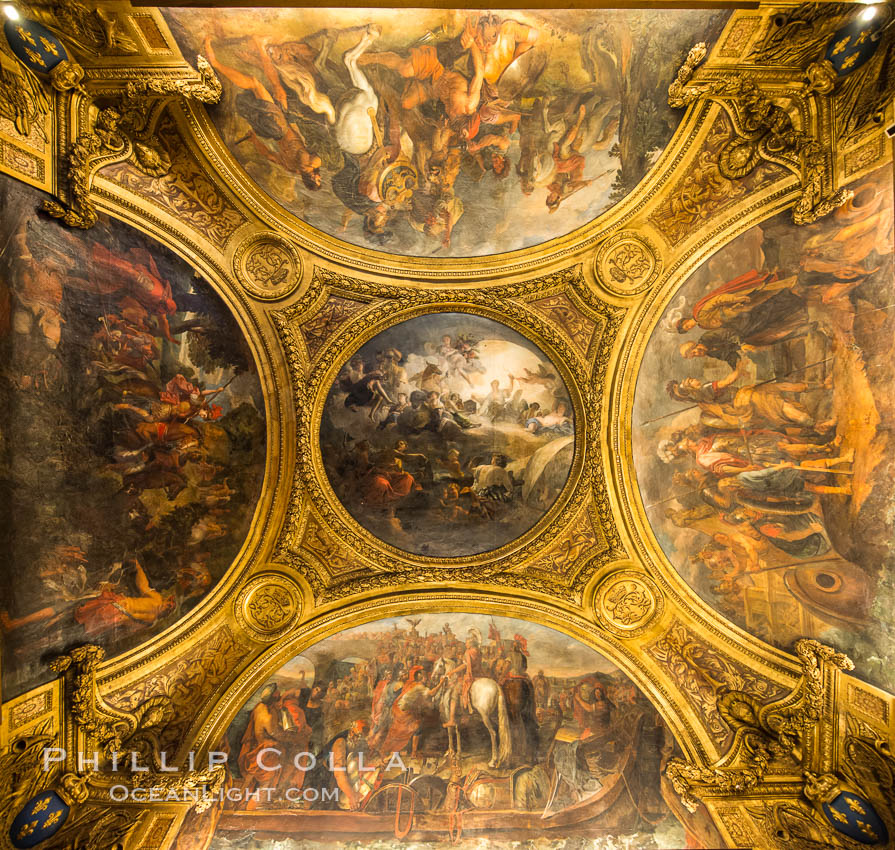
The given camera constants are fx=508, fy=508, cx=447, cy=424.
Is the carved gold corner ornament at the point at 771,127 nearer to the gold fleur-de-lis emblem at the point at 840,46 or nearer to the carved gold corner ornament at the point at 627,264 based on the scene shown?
the gold fleur-de-lis emblem at the point at 840,46

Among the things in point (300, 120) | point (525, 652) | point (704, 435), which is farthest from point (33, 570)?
point (704, 435)

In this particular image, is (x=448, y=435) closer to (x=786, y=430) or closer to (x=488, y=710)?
(x=488, y=710)

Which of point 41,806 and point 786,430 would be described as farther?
point 786,430

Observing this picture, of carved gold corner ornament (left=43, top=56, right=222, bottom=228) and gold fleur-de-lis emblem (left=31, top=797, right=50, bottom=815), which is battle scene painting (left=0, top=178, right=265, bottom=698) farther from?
gold fleur-de-lis emblem (left=31, top=797, right=50, bottom=815)

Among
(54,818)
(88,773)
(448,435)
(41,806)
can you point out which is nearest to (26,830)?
(41,806)

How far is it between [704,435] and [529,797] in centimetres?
790

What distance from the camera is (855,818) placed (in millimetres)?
7781

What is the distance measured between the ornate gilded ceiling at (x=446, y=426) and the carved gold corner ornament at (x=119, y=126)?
0.07 meters

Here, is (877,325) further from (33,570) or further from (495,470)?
(33,570)

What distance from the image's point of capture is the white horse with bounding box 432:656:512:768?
411 inches

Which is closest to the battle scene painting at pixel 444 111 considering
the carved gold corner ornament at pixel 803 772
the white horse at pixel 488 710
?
the white horse at pixel 488 710

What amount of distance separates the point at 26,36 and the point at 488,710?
13.5 m

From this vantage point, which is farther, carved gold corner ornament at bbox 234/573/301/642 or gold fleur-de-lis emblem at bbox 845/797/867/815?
carved gold corner ornament at bbox 234/573/301/642

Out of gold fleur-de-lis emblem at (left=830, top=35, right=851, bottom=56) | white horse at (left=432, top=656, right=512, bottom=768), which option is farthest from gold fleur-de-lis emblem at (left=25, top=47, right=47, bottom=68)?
white horse at (left=432, top=656, right=512, bottom=768)
